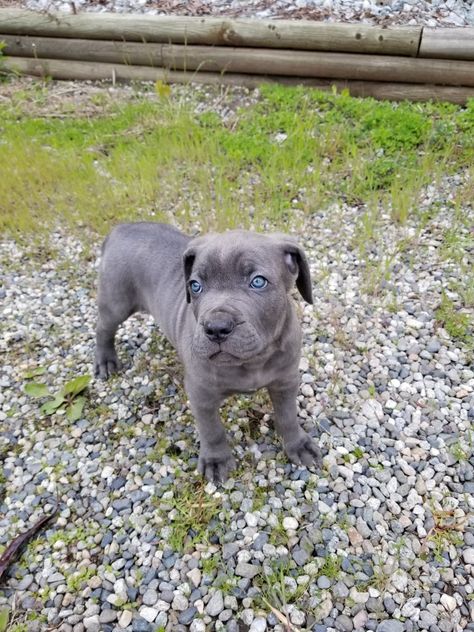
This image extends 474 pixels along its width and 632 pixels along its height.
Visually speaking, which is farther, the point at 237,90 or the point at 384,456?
the point at 237,90

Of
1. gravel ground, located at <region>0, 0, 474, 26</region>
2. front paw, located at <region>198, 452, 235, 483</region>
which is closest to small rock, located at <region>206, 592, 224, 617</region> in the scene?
front paw, located at <region>198, 452, 235, 483</region>

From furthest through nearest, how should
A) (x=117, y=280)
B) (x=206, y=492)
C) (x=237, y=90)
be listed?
(x=237, y=90), (x=117, y=280), (x=206, y=492)

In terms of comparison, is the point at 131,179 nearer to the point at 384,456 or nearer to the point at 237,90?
the point at 237,90

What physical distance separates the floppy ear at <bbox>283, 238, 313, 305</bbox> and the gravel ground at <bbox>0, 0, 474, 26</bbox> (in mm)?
6418

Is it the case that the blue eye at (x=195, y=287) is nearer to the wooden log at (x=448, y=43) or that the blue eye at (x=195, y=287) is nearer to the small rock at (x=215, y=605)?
the small rock at (x=215, y=605)

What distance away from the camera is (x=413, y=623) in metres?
2.83

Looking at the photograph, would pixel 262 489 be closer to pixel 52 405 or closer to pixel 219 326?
pixel 219 326

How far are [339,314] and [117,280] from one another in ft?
6.33

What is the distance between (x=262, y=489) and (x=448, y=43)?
636 centimetres

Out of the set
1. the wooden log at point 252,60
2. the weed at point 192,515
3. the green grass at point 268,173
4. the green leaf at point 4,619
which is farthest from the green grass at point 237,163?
the green leaf at point 4,619

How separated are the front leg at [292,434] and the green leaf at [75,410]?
155 centimetres

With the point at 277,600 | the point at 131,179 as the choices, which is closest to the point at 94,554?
the point at 277,600

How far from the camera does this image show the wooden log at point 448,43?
689 centimetres

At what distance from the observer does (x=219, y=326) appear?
8.13ft
